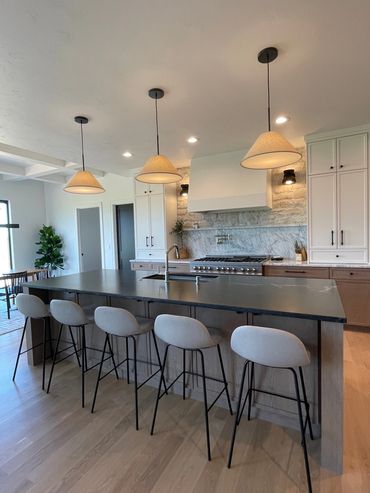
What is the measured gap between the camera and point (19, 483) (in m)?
1.52

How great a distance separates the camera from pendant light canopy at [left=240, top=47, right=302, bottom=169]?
1.83 metres

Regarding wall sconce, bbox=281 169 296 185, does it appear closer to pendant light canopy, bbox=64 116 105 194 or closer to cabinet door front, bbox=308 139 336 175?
cabinet door front, bbox=308 139 336 175

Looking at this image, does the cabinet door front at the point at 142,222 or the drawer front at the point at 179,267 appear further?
the cabinet door front at the point at 142,222

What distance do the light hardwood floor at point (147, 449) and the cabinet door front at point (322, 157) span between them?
2.63 meters

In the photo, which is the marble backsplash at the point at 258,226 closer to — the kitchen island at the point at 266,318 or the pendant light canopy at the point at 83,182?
the kitchen island at the point at 266,318

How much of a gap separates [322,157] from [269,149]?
2.37 metres

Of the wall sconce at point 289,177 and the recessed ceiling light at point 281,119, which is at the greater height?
the recessed ceiling light at point 281,119

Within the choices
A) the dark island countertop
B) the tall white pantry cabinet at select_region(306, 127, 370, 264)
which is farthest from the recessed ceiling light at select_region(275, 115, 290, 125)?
the dark island countertop

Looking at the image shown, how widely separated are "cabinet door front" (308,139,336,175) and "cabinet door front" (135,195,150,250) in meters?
2.79

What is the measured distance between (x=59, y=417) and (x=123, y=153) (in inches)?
137

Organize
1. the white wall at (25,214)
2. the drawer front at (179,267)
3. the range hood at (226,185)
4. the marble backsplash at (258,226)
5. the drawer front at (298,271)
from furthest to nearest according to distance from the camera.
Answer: the white wall at (25,214) < the drawer front at (179,267) < the marble backsplash at (258,226) < the range hood at (226,185) < the drawer front at (298,271)

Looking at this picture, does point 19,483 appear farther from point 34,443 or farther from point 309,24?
point 309,24

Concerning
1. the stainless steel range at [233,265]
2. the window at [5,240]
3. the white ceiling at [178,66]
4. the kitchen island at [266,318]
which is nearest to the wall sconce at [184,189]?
the stainless steel range at [233,265]

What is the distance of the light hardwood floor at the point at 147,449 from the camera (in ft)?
4.85
